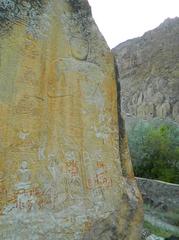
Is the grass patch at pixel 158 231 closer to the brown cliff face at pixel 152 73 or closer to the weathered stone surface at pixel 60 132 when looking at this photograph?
the weathered stone surface at pixel 60 132

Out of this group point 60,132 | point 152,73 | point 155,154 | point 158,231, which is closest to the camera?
point 60,132

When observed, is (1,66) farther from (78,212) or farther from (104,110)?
(78,212)

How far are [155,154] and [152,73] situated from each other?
22.1 meters

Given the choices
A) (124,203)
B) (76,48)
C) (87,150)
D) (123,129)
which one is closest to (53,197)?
(87,150)

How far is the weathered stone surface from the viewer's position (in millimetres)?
3469

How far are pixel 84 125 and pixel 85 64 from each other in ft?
2.05

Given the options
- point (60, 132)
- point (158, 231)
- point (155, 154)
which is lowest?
point (158, 231)

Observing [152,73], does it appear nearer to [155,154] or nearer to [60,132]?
[155,154]

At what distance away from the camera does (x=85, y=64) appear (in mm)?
4129

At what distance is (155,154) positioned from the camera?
13523 mm

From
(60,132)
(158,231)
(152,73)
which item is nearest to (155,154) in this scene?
(158,231)

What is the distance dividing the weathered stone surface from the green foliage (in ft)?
28.8

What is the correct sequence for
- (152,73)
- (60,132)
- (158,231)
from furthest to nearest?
1. (152,73)
2. (158,231)
3. (60,132)

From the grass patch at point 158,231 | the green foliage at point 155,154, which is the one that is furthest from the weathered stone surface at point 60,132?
the green foliage at point 155,154
